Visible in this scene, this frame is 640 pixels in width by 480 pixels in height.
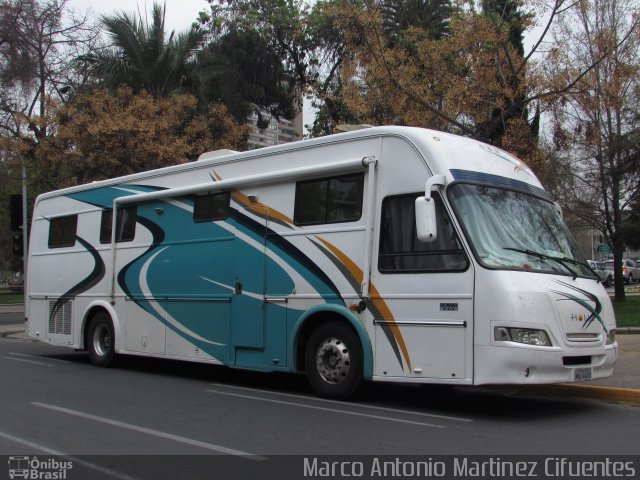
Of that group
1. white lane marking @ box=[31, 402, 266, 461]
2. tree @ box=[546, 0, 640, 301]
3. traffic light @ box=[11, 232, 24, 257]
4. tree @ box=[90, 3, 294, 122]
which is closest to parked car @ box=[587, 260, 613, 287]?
tree @ box=[546, 0, 640, 301]

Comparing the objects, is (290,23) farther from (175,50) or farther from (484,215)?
(484,215)

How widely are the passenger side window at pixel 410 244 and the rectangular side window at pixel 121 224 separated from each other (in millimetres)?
5668

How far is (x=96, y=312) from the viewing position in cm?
1281

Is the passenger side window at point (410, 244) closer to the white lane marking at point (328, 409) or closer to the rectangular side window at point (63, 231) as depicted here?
the white lane marking at point (328, 409)

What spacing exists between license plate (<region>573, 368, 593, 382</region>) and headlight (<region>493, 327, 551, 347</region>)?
575 mm

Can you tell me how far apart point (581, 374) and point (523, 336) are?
3.16ft

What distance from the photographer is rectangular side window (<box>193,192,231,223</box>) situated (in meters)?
10.3

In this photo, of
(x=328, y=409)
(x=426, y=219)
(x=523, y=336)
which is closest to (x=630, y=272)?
(x=523, y=336)

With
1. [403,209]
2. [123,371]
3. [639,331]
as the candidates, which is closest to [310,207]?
[403,209]

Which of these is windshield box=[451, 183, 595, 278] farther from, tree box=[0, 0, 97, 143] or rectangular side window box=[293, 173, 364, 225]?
tree box=[0, 0, 97, 143]

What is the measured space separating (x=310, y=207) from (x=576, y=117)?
41.4 feet

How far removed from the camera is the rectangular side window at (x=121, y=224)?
12.0 meters
